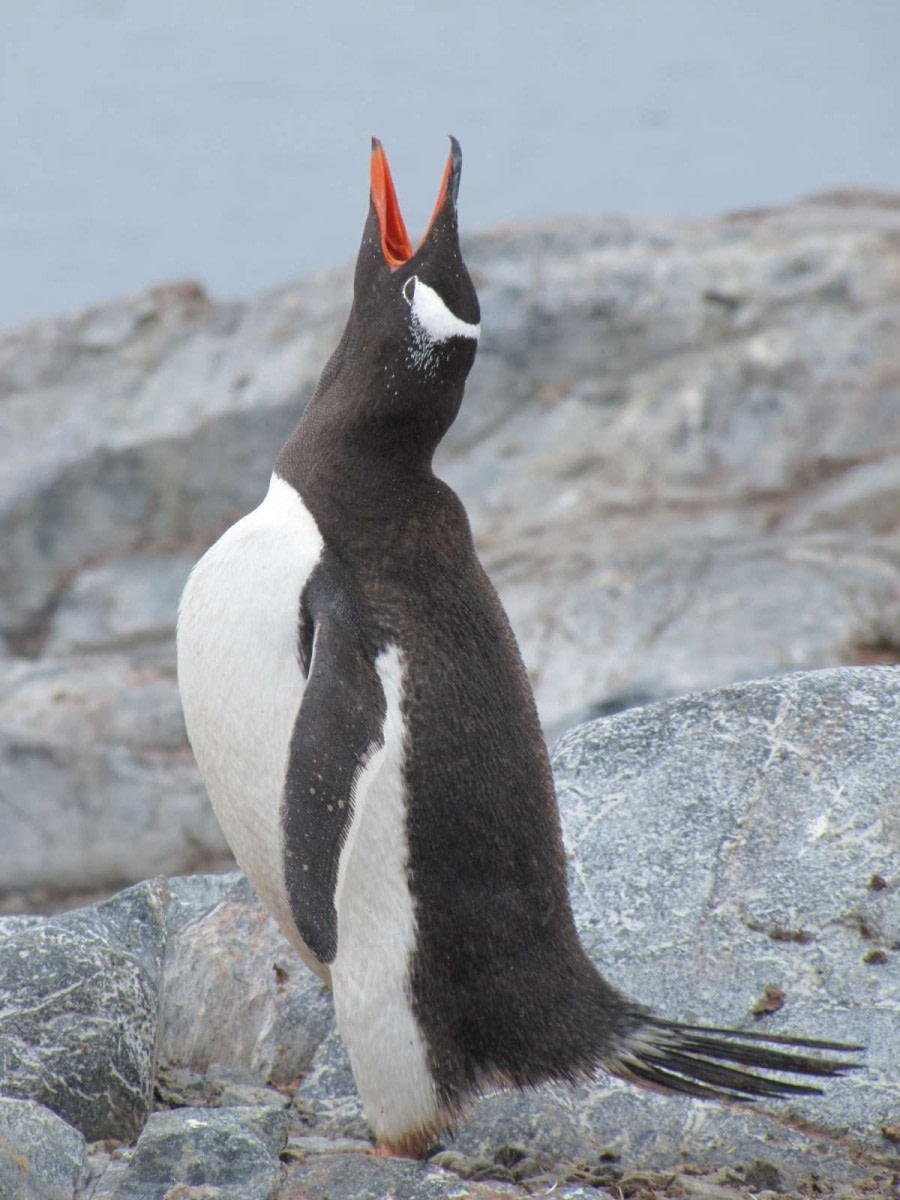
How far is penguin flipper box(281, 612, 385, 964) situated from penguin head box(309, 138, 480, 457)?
17.8 inches

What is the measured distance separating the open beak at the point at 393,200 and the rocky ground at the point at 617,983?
4.59 ft

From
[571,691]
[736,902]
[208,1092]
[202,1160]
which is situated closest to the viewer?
[202,1160]

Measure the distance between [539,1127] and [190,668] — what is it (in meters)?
1.13

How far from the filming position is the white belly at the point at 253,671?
2.69 meters

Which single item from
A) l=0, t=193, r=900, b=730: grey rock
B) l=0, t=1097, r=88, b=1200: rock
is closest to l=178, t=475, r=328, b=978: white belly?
l=0, t=1097, r=88, b=1200: rock

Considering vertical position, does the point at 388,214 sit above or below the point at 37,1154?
above

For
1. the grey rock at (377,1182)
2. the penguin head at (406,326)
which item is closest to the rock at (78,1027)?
the grey rock at (377,1182)

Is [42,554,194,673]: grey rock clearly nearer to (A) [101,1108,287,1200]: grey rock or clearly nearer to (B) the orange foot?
(B) the orange foot

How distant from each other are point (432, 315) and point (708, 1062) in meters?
1.45

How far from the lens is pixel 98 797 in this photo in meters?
8.16

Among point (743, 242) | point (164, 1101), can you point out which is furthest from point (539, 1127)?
point (743, 242)

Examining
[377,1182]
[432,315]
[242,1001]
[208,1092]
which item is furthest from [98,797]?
[377,1182]

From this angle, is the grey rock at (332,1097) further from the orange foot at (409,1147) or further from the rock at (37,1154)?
the rock at (37,1154)

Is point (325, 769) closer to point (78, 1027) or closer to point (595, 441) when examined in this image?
point (78, 1027)
